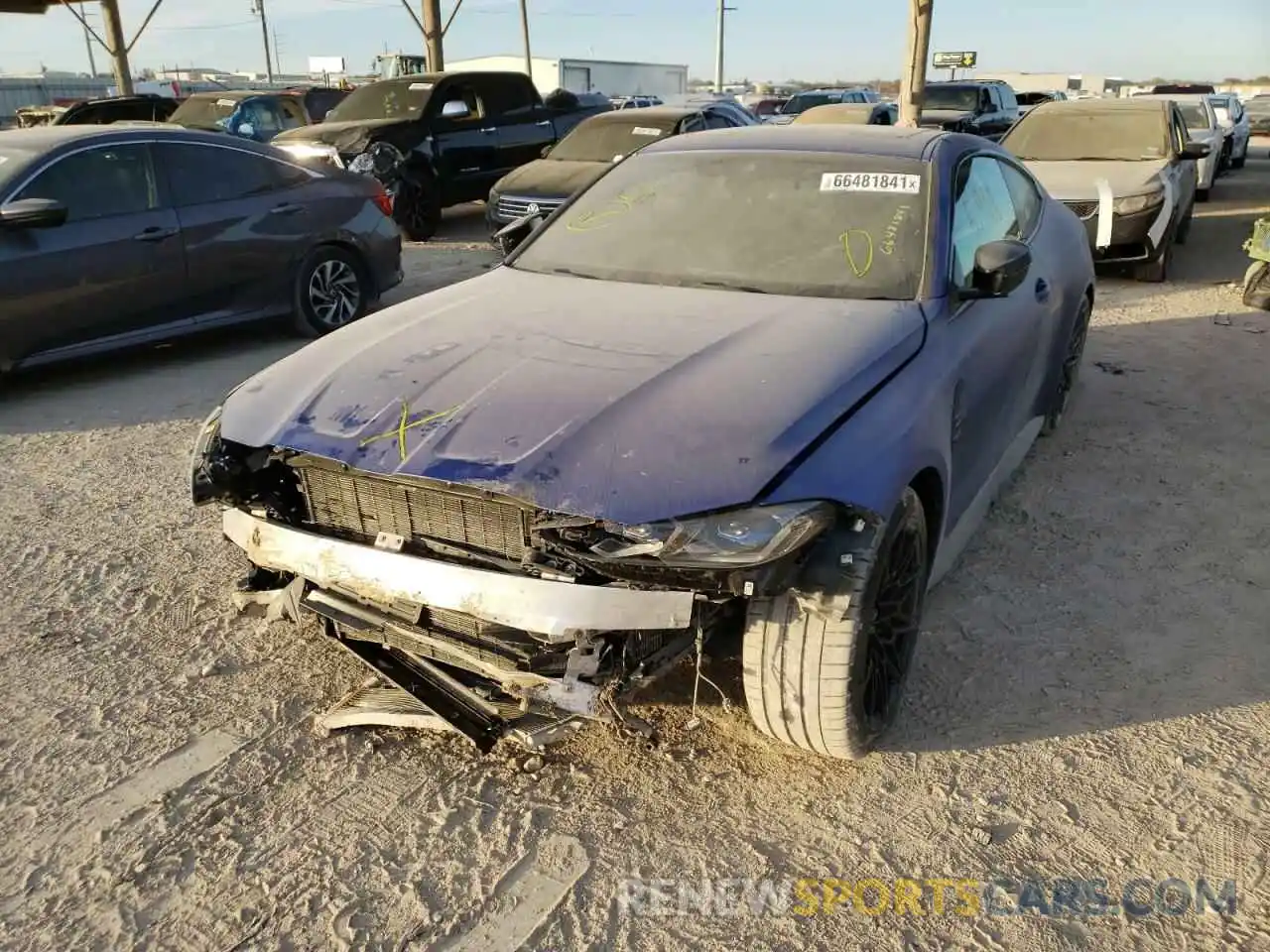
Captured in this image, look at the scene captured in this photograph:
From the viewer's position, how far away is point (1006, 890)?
2328 millimetres

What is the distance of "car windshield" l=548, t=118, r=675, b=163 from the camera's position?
410 inches

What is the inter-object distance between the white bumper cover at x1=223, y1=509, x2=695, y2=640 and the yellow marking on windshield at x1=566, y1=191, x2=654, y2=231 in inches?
71.5

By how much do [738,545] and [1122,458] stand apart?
348cm

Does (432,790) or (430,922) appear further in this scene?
(432,790)

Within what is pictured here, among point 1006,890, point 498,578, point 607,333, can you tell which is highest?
point 607,333

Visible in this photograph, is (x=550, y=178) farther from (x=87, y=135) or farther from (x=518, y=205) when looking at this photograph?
(x=87, y=135)

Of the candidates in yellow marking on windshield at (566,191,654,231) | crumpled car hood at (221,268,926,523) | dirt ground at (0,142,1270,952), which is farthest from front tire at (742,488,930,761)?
yellow marking on windshield at (566,191,654,231)

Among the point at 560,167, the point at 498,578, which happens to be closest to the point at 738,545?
the point at 498,578

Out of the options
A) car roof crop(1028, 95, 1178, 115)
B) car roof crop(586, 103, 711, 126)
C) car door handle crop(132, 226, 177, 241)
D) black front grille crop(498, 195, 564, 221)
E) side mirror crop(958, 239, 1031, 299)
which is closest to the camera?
side mirror crop(958, 239, 1031, 299)

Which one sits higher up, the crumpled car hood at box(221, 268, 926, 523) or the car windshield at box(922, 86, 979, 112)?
the car windshield at box(922, 86, 979, 112)

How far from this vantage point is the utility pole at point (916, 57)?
1247 centimetres

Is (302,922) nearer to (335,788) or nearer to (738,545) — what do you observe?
(335,788)

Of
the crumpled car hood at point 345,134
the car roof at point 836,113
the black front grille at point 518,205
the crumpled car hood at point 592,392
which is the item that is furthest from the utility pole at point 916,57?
the crumpled car hood at point 592,392

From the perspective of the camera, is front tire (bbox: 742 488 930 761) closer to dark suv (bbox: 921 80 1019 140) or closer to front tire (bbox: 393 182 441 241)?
front tire (bbox: 393 182 441 241)
